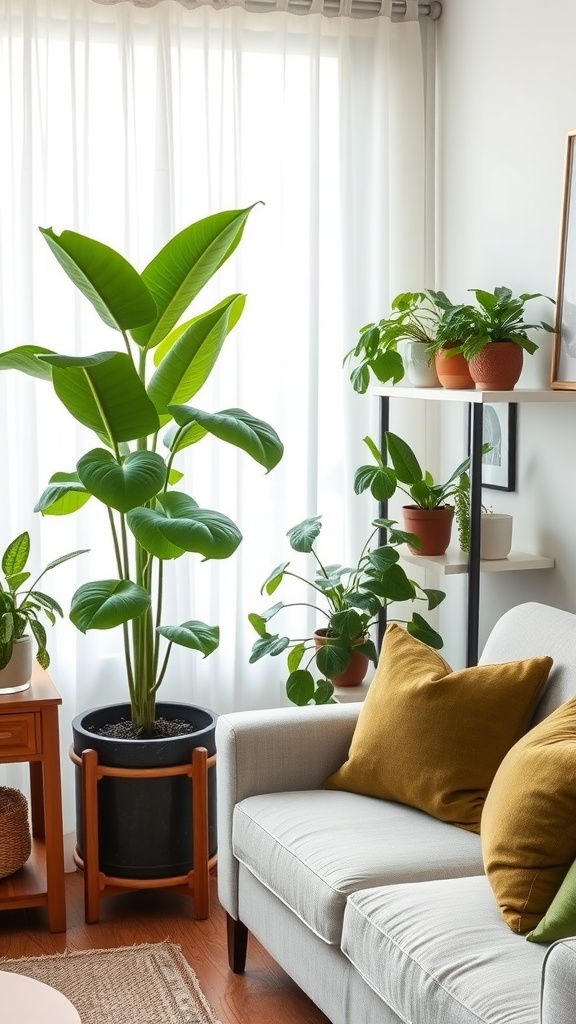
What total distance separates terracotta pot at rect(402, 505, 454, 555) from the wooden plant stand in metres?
0.84

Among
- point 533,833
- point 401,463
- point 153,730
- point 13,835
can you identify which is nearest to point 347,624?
point 401,463

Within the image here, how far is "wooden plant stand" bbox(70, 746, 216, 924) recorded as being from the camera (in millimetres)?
3082

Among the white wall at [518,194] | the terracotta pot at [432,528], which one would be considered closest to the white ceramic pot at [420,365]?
the white wall at [518,194]

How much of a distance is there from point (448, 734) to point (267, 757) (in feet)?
1.56

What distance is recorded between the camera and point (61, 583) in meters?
3.56

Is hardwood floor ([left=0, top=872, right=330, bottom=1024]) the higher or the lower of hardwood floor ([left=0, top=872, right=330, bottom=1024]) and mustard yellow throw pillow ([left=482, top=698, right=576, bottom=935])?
the lower

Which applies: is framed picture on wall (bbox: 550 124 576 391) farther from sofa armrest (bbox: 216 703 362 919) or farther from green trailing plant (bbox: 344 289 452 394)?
sofa armrest (bbox: 216 703 362 919)

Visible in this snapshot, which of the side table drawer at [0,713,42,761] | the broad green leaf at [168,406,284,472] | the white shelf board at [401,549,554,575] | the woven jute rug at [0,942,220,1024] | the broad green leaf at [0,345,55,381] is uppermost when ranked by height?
the broad green leaf at [0,345,55,381]

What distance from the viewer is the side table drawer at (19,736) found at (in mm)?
3014

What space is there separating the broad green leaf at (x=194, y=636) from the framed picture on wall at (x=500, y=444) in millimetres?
964

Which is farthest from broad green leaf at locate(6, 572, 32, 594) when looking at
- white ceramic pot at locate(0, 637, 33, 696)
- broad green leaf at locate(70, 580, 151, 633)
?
broad green leaf at locate(70, 580, 151, 633)

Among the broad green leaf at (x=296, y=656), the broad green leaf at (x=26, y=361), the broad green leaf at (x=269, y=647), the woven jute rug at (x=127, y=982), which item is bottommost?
the woven jute rug at (x=127, y=982)

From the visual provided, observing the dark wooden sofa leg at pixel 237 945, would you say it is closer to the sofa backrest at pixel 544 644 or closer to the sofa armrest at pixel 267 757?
the sofa armrest at pixel 267 757

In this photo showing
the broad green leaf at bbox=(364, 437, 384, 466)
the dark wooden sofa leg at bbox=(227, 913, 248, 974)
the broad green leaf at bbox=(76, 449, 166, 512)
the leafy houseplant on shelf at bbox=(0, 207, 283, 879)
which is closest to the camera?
the broad green leaf at bbox=(76, 449, 166, 512)
